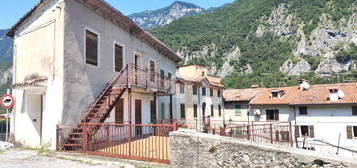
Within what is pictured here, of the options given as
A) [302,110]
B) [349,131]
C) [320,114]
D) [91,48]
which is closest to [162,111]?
[91,48]

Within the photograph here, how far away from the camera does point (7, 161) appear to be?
23.2 ft

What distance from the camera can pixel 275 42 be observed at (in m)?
91.8

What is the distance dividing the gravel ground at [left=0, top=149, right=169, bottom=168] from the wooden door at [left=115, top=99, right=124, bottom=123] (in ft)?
13.0

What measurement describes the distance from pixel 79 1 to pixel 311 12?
330ft

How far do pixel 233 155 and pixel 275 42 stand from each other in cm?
9622

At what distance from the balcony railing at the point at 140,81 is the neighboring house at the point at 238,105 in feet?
64.0

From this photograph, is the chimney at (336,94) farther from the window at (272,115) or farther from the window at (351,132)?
the window at (272,115)

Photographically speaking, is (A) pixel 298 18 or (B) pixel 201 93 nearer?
(B) pixel 201 93

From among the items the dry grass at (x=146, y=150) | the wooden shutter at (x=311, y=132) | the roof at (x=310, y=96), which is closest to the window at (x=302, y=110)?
the roof at (x=310, y=96)

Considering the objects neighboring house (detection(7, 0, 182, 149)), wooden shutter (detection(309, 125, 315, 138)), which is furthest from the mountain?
neighboring house (detection(7, 0, 182, 149))

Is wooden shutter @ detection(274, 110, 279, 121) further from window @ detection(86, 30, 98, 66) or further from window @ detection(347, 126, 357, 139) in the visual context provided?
window @ detection(86, 30, 98, 66)

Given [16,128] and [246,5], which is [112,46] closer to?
[16,128]

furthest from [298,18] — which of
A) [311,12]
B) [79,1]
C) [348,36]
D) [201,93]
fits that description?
[79,1]

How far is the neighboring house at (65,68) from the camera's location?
905cm
